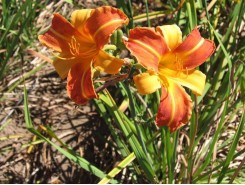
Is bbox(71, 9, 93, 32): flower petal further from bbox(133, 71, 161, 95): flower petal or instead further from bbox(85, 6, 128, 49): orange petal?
bbox(133, 71, 161, 95): flower petal

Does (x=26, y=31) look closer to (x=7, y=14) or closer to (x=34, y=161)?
(x=7, y=14)

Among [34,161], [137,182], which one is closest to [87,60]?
[137,182]

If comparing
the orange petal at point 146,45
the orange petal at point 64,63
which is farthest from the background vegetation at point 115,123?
the orange petal at point 146,45

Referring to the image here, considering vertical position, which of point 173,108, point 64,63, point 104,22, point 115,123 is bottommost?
point 115,123

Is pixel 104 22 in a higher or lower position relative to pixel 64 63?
higher

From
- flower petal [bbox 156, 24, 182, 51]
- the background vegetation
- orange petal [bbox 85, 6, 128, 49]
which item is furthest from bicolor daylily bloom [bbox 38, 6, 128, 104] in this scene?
the background vegetation

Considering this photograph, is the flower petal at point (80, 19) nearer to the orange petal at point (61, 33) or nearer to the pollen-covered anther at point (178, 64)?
the orange petal at point (61, 33)

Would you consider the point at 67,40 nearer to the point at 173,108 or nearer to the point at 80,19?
the point at 80,19

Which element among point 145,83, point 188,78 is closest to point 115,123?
point 188,78
